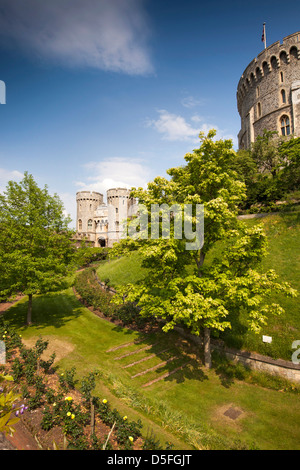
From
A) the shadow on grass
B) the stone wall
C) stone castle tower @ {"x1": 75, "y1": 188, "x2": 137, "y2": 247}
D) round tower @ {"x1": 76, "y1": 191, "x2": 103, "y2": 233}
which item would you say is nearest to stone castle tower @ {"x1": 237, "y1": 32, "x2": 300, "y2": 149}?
stone castle tower @ {"x1": 75, "y1": 188, "x2": 137, "y2": 247}

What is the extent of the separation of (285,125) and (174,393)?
164ft

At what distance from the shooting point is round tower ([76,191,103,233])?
80.9 m

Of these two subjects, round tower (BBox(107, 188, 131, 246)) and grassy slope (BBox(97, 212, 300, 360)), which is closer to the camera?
grassy slope (BBox(97, 212, 300, 360))

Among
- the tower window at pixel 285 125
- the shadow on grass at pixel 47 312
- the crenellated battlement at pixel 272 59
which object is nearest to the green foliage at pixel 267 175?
the tower window at pixel 285 125

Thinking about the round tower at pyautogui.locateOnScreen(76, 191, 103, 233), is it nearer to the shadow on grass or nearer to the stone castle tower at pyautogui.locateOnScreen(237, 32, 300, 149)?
the stone castle tower at pyautogui.locateOnScreen(237, 32, 300, 149)

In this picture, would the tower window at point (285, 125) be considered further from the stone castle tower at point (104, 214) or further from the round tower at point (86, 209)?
the round tower at point (86, 209)

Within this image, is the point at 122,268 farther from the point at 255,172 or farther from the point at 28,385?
the point at 255,172

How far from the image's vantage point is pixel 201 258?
14.6m

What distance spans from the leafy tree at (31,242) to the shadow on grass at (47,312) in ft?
3.72

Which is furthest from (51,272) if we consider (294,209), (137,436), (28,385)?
(294,209)

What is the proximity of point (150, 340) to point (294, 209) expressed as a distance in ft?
71.0

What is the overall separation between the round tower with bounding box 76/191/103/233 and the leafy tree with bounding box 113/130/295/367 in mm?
68893

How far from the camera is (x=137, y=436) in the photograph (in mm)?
8336

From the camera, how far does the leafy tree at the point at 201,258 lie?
1136 centimetres
